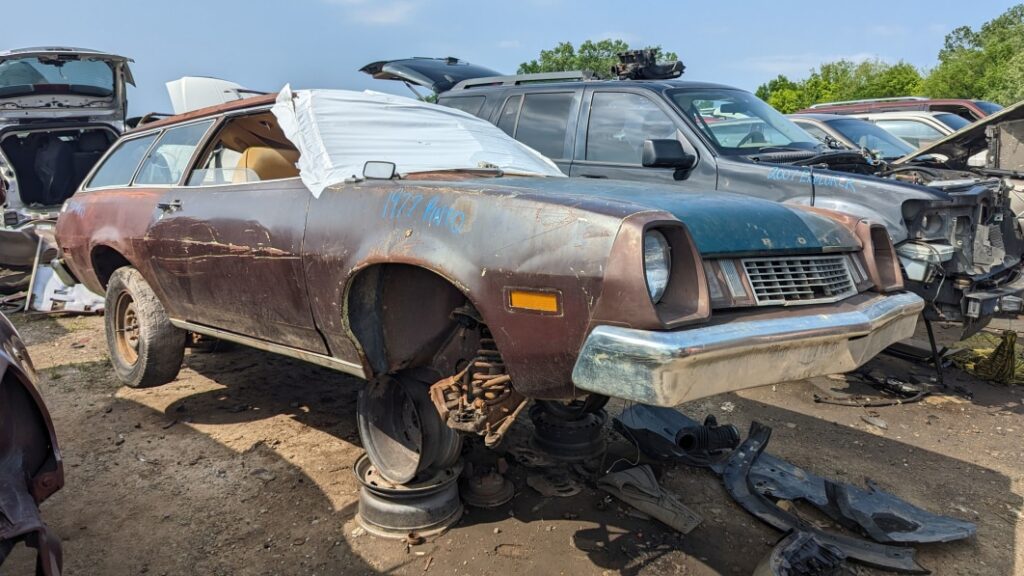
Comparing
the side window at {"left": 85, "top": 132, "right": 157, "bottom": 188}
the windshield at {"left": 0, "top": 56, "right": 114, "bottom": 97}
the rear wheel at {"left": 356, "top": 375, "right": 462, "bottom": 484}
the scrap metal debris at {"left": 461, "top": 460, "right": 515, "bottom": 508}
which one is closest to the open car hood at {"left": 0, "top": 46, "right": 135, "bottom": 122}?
the windshield at {"left": 0, "top": 56, "right": 114, "bottom": 97}

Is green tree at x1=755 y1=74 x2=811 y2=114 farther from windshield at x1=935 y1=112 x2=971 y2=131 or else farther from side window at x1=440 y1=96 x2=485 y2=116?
side window at x1=440 y1=96 x2=485 y2=116

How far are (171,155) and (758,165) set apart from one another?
12.4ft

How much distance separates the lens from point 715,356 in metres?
1.95

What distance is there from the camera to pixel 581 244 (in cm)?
206

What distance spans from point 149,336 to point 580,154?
3289 millimetres

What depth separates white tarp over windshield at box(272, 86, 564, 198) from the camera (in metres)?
3.10

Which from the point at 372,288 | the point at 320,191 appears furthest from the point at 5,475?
the point at 320,191

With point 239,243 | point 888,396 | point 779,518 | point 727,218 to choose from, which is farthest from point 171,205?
point 888,396

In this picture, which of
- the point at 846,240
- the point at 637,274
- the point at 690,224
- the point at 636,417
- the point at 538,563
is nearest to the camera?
the point at 637,274

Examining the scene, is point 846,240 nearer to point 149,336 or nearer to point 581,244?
point 581,244

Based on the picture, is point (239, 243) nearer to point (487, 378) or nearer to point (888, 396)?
point (487, 378)

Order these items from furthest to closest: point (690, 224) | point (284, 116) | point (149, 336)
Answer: point (149, 336), point (284, 116), point (690, 224)

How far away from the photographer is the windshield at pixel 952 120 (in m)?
8.79

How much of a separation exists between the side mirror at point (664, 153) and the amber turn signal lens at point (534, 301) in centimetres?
255
